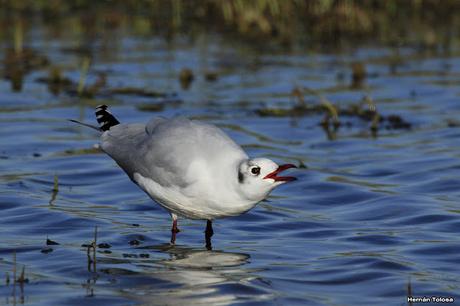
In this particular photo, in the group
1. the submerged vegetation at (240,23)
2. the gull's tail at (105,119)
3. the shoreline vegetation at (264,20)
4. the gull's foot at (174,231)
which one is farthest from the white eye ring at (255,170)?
the shoreline vegetation at (264,20)

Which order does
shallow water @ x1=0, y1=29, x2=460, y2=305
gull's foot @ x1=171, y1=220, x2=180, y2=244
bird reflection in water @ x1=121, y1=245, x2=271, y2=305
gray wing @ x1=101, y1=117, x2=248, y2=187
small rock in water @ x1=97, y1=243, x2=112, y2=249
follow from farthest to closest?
gull's foot @ x1=171, y1=220, x2=180, y2=244
small rock in water @ x1=97, y1=243, x2=112, y2=249
gray wing @ x1=101, y1=117, x2=248, y2=187
shallow water @ x1=0, y1=29, x2=460, y2=305
bird reflection in water @ x1=121, y1=245, x2=271, y2=305

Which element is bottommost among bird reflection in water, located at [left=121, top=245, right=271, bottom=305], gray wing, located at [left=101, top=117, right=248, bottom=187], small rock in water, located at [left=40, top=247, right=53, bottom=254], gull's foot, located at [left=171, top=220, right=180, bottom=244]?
bird reflection in water, located at [left=121, top=245, right=271, bottom=305]

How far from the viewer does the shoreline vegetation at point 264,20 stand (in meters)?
18.3

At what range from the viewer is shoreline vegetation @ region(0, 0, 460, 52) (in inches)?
720

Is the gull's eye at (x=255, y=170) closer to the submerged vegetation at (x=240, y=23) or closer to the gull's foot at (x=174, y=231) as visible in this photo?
the gull's foot at (x=174, y=231)

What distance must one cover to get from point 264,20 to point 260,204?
32.0 feet

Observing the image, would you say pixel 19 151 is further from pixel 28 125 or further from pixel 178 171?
pixel 178 171

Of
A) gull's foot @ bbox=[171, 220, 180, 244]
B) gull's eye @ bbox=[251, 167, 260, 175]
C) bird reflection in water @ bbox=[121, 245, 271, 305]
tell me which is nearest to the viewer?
bird reflection in water @ bbox=[121, 245, 271, 305]

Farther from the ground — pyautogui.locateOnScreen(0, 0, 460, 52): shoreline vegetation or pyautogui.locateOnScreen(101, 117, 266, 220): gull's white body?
pyautogui.locateOnScreen(0, 0, 460, 52): shoreline vegetation

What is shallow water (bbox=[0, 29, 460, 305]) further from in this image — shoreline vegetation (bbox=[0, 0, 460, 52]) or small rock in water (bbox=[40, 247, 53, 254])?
shoreline vegetation (bbox=[0, 0, 460, 52])

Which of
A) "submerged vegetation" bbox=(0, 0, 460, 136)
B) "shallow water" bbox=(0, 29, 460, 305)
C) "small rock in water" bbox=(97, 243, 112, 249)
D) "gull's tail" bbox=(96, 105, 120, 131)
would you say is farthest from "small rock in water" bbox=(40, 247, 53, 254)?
"submerged vegetation" bbox=(0, 0, 460, 136)

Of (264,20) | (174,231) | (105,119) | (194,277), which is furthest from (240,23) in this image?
(194,277)

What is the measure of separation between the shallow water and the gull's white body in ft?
1.34

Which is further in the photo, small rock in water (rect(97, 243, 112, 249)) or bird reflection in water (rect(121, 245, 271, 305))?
small rock in water (rect(97, 243, 112, 249))
